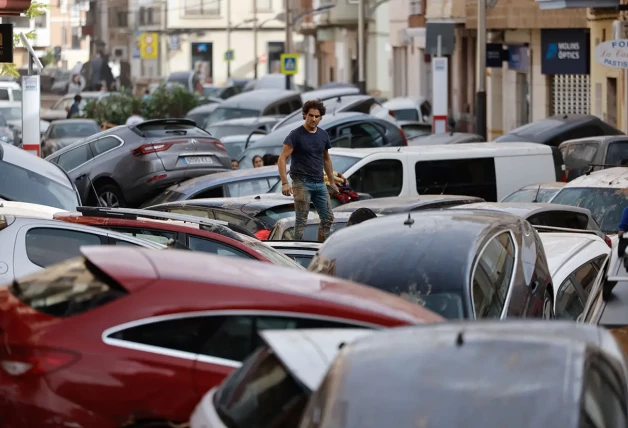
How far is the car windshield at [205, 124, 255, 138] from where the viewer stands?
32.3m

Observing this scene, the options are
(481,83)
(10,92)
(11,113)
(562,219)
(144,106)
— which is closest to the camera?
(562,219)

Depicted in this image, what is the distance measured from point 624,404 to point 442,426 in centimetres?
83

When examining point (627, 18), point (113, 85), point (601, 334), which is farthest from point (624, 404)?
point (113, 85)

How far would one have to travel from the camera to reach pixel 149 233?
442 inches

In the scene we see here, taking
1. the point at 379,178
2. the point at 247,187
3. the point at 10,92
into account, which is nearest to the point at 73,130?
the point at 10,92

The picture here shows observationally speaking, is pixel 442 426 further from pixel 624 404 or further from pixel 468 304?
pixel 468 304

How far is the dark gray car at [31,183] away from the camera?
15.1 meters

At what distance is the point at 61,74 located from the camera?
81.1m

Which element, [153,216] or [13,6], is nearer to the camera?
[153,216]

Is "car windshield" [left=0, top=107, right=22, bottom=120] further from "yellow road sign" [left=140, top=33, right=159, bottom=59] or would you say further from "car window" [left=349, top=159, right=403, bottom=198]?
"yellow road sign" [left=140, top=33, right=159, bottom=59]

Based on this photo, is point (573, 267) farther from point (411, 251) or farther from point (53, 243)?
point (53, 243)

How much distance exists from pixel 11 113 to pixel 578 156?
16.6 metres

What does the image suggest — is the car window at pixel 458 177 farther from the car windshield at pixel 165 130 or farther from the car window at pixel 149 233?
the car window at pixel 149 233

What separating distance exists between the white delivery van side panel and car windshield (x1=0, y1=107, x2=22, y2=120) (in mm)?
17442
